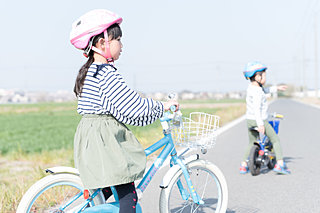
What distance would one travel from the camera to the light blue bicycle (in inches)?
107

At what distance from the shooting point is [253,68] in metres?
5.48

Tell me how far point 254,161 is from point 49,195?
338 cm

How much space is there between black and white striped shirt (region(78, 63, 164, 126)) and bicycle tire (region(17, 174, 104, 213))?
20.4 inches

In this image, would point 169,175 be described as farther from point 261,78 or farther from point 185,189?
point 261,78

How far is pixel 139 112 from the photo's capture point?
2.56 metres

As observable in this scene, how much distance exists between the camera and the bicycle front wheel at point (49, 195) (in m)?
2.63

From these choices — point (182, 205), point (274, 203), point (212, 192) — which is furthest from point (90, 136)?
point (274, 203)

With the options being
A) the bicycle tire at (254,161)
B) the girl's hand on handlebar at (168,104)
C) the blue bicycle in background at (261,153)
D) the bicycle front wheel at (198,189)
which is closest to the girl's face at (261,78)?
the blue bicycle in background at (261,153)

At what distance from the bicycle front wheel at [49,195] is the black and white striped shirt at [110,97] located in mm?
524

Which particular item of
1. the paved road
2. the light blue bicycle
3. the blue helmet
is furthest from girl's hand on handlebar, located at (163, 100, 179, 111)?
the blue helmet

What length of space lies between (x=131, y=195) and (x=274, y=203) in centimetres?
218

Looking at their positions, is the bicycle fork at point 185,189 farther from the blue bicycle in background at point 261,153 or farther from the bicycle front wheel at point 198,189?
the blue bicycle in background at point 261,153

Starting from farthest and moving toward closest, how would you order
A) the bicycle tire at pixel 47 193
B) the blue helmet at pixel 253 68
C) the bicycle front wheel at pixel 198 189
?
the blue helmet at pixel 253 68 → the bicycle front wheel at pixel 198 189 → the bicycle tire at pixel 47 193

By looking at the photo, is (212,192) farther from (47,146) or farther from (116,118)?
(47,146)
